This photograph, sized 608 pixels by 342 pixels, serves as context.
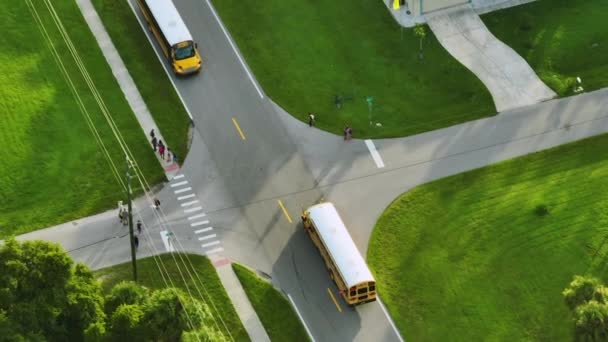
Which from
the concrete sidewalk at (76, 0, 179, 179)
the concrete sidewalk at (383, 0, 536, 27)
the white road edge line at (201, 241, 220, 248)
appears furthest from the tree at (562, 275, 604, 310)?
the concrete sidewalk at (383, 0, 536, 27)

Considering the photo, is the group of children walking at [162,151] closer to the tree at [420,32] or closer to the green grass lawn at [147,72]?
the green grass lawn at [147,72]

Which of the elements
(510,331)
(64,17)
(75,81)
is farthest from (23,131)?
(510,331)

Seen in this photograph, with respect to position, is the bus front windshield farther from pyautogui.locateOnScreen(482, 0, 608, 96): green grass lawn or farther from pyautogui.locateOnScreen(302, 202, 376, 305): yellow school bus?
pyautogui.locateOnScreen(482, 0, 608, 96): green grass lawn

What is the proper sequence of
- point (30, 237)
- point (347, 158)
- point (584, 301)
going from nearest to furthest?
point (584, 301) < point (30, 237) < point (347, 158)

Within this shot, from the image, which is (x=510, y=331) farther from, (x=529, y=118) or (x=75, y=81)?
(x=75, y=81)

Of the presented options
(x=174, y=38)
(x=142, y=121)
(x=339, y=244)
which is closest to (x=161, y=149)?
(x=142, y=121)
